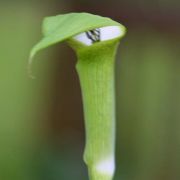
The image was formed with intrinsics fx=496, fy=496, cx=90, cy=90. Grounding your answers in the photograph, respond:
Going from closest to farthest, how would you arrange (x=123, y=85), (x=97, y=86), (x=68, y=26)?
1. (x=68, y=26)
2. (x=97, y=86)
3. (x=123, y=85)

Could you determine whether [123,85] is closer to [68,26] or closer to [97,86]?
[97,86]

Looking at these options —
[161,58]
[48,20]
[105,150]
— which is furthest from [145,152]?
[48,20]

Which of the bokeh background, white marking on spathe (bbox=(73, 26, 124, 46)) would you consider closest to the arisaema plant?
white marking on spathe (bbox=(73, 26, 124, 46))

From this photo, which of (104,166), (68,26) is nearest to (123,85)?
(104,166)

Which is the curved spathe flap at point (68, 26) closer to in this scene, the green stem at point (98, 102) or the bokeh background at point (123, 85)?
the green stem at point (98, 102)

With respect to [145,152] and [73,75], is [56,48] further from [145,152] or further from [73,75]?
[145,152]

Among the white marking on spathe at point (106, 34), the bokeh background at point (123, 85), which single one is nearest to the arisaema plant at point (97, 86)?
the white marking on spathe at point (106, 34)

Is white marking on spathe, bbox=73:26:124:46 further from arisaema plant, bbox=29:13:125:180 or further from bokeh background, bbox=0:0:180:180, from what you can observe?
bokeh background, bbox=0:0:180:180
